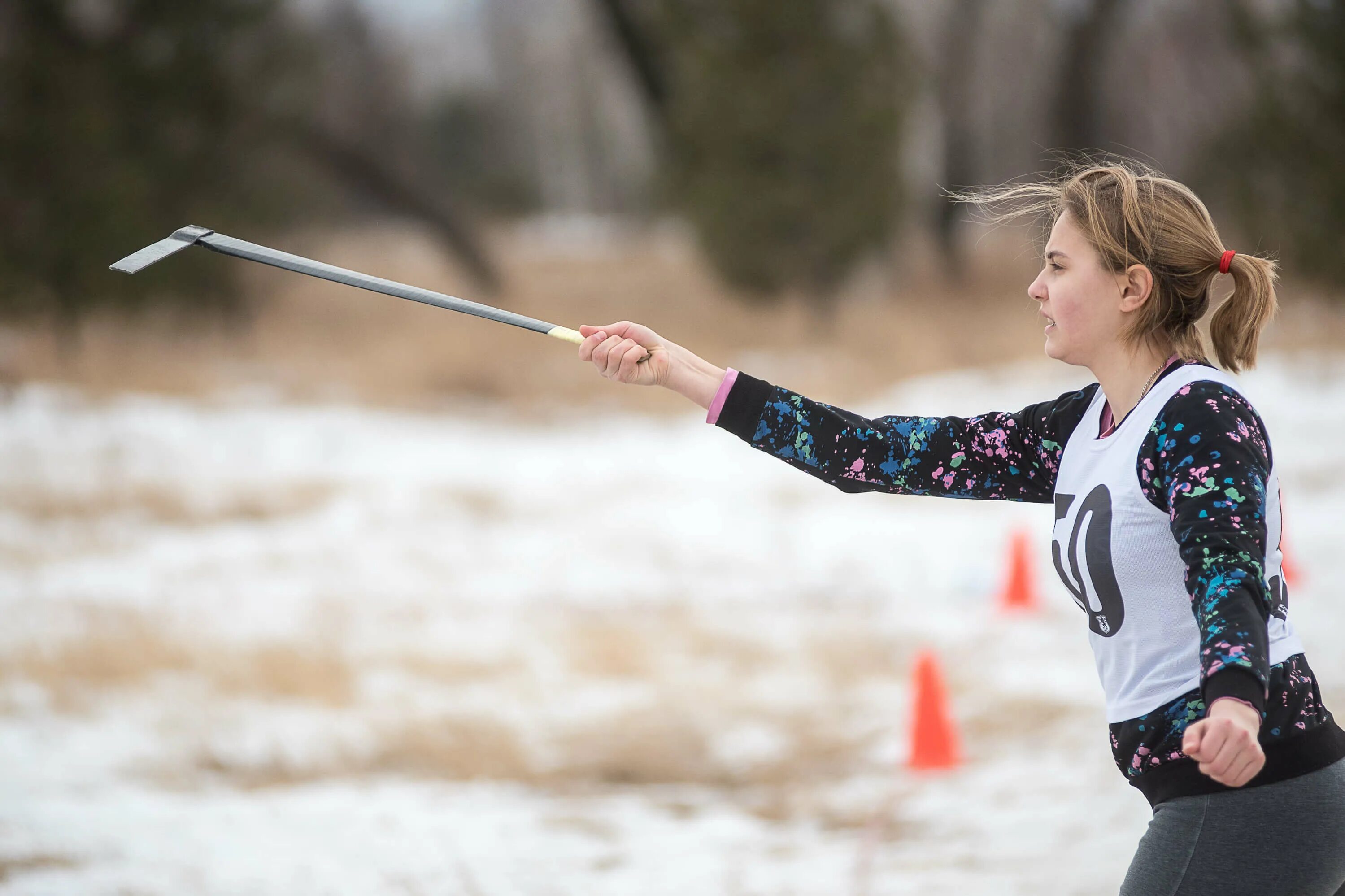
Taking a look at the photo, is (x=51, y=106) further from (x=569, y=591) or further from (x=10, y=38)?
(x=569, y=591)

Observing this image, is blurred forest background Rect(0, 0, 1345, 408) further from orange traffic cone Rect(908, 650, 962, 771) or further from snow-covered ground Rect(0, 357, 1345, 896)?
orange traffic cone Rect(908, 650, 962, 771)

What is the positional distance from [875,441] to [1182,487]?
1.89ft

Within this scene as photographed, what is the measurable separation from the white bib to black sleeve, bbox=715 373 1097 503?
0.25 metres

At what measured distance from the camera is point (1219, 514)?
1.52 meters

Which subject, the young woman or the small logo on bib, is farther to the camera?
the small logo on bib

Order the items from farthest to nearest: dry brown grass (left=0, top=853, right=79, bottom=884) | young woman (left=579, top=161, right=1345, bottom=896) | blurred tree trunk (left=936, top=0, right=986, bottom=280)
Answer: blurred tree trunk (left=936, top=0, right=986, bottom=280)
dry brown grass (left=0, top=853, right=79, bottom=884)
young woman (left=579, top=161, right=1345, bottom=896)

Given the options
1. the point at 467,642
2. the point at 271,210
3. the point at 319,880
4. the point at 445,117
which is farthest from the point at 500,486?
the point at 445,117

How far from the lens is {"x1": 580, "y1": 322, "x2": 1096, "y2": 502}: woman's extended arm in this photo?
6.64ft

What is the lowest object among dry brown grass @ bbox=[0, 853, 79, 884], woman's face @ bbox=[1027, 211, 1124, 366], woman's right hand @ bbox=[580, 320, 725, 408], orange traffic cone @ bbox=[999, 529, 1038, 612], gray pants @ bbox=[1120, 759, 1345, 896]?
dry brown grass @ bbox=[0, 853, 79, 884]

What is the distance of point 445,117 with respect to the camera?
134ft

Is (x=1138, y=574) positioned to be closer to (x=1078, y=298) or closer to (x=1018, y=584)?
(x=1078, y=298)

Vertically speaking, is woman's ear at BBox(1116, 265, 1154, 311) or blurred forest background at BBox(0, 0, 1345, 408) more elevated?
blurred forest background at BBox(0, 0, 1345, 408)

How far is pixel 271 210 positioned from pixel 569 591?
10.1 m

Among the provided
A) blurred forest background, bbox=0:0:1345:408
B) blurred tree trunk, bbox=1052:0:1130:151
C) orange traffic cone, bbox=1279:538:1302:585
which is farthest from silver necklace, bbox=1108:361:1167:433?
blurred tree trunk, bbox=1052:0:1130:151
